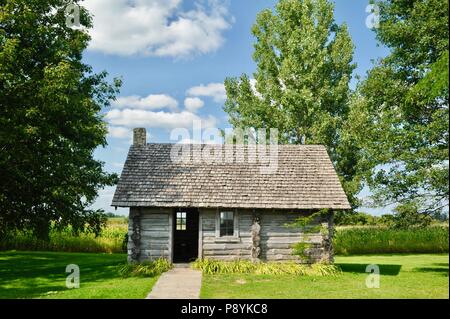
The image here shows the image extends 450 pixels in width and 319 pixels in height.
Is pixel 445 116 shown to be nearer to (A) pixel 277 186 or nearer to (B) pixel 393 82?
(B) pixel 393 82

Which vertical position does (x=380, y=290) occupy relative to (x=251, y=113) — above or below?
below

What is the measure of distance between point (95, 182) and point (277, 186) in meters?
10.8

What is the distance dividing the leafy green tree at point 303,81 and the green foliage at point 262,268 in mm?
13048

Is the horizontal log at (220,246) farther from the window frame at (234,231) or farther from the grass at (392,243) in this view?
the grass at (392,243)

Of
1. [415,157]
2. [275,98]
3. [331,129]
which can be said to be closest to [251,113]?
[275,98]

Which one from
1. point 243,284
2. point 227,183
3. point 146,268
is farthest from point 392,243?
point 146,268

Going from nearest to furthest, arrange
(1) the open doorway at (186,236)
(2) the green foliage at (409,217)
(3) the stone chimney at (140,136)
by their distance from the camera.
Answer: (2) the green foliage at (409,217), (1) the open doorway at (186,236), (3) the stone chimney at (140,136)

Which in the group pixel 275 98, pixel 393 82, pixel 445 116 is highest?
pixel 275 98

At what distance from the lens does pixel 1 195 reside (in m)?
18.1

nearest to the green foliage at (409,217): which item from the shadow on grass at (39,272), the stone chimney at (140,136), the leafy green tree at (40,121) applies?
the shadow on grass at (39,272)

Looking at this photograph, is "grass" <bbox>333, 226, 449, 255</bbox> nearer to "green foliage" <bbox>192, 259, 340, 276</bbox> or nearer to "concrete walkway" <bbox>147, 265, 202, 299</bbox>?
"green foliage" <bbox>192, 259, 340, 276</bbox>

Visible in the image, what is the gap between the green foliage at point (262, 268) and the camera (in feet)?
57.3

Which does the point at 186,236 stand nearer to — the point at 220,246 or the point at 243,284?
the point at 220,246
